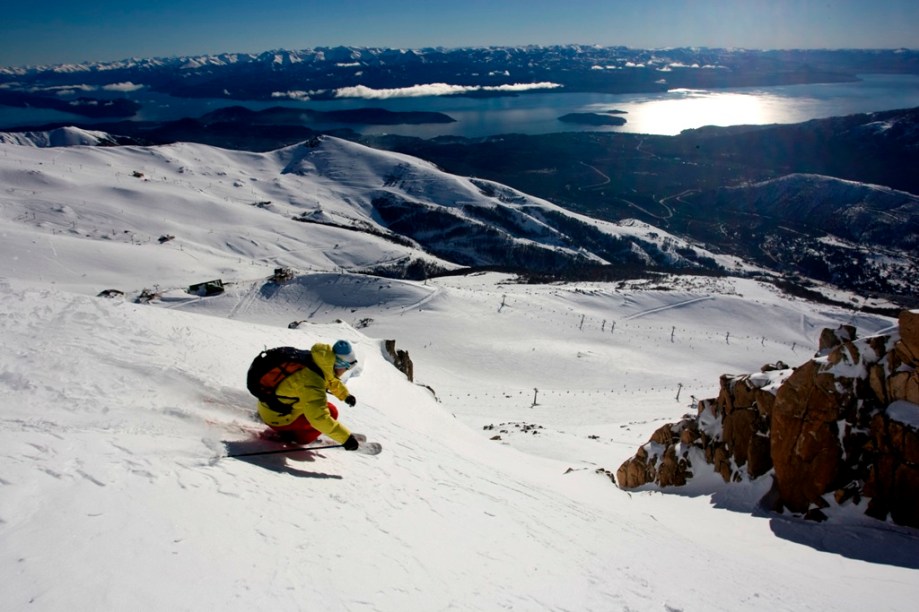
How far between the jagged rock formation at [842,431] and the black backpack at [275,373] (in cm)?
1083

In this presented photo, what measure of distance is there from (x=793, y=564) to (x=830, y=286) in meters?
139

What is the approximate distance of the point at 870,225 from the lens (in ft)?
510

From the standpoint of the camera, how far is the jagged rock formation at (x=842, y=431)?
33.5 ft

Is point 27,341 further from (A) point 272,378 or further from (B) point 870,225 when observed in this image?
Answer: (B) point 870,225

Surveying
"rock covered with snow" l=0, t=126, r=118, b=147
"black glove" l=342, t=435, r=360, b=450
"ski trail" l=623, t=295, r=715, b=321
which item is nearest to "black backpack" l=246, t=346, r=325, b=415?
"black glove" l=342, t=435, r=360, b=450

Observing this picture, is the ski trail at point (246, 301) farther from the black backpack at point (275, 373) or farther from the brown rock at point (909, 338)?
the brown rock at point (909, 338)

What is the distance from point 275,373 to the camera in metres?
7.05

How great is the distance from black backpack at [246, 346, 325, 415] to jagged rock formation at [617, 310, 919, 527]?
10.8 m

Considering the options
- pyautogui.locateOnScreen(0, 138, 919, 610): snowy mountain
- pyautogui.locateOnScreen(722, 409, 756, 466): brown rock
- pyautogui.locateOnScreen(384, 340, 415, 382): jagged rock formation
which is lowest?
pyautogui.locateOnScreen(384, 340, 415, 382): jagged rock formation

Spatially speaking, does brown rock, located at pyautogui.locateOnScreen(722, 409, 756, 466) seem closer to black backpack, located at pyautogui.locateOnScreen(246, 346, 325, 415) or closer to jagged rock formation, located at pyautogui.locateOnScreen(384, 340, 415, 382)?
black backpack, located at pyautogui.locateOnScreen(246, 346, 325, 415)

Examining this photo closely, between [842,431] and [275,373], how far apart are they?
462 inches

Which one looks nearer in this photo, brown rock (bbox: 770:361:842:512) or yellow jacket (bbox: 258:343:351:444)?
yellow jacket (bbox: 258:343:351:444)

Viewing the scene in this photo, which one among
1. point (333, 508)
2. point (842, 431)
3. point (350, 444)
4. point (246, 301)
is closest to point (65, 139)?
point (246, 301)

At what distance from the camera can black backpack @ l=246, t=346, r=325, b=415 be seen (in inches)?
276
